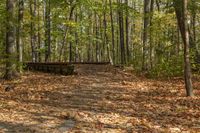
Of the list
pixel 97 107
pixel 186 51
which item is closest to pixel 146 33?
pixel 186 51

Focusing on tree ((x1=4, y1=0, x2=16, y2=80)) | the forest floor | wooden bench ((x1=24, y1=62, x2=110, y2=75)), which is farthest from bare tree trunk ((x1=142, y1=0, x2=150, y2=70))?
tree ((x1=4, y1=0, x2=16, y2=80))

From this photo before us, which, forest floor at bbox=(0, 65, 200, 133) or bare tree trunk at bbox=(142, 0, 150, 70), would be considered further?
bare tree trunk at bbox=(142, 0, 150, 70)

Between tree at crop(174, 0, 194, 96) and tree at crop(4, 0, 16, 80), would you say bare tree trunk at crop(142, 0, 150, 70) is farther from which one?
tree at crop(4, 0, 16, 80)

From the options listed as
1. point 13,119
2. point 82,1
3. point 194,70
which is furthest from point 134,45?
point 13,119

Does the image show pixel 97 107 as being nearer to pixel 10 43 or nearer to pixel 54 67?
pixel 10 43

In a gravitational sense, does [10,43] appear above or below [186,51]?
above

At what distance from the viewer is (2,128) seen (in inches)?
338

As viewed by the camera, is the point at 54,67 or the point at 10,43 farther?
the point at 54,67

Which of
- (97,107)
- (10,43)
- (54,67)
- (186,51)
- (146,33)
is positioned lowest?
(97,107)

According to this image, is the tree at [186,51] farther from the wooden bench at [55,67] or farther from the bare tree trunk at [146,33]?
the wooden bench at [55,67]

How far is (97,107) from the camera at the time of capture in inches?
453

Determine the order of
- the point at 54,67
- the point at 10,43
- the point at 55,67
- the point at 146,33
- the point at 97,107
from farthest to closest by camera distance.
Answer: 1. the point at 146,33
2. the point at 54,67
3. the point at 55,67
4. the point at 10,43
5. the point at 97,107

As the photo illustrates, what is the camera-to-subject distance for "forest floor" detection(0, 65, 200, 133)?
908cm

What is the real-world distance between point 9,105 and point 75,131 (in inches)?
142
